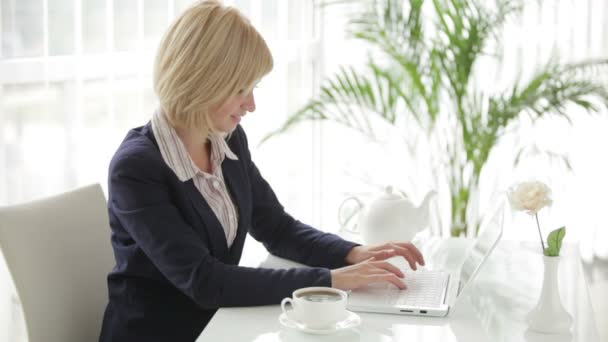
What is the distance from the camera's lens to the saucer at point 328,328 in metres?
1.39

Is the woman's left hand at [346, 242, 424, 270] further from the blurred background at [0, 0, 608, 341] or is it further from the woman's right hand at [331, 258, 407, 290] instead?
the blurred background at [0, 0, 608, 341]

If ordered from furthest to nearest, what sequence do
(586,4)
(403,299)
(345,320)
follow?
(586,4), (403,299), (345,320)

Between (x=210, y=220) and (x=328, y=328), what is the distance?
1.46ft

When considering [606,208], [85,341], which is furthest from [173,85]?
[606,208]

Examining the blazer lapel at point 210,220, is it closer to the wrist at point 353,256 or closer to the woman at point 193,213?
the woman at point 193,213

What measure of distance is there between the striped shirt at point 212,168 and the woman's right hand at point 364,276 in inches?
13.3

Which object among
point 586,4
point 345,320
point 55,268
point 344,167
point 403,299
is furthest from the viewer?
point 344,167

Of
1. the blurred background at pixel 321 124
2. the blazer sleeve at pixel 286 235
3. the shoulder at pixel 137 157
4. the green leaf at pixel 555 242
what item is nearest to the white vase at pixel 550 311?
the green leaf at pixel 555 242

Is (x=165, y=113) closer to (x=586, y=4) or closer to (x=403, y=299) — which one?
(x=403, y=299)

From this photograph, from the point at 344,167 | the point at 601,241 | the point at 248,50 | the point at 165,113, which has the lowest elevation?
the point at 601,241

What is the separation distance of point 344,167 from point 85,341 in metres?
→ 2.41

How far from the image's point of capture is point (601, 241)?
3848mm

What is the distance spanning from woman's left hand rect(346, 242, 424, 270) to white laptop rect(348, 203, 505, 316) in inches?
1.2

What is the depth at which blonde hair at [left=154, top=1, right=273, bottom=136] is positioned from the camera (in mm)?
1690
